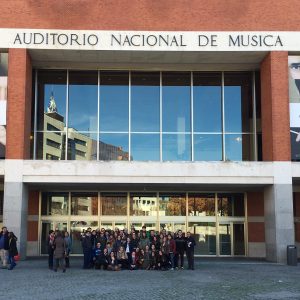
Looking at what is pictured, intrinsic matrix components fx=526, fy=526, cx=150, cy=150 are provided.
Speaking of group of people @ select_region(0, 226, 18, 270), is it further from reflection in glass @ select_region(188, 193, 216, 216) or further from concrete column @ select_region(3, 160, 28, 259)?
reflection in glass @ select_region(188, 193, 216, 216)

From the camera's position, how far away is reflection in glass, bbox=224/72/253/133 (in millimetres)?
25406

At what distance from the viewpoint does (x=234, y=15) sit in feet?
76.4

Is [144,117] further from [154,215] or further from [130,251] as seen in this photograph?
[130,251]

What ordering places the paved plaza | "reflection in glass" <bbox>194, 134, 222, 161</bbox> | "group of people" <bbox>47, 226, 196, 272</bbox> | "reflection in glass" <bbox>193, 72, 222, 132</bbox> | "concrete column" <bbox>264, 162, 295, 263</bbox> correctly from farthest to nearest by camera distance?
"reflection in glass" <bbox>193, 72, 222, 132</bbox>
"reflection in glass" <bbox>194, 134, 222, 161</bbox>
"concrete column" <bbox>264, 162, 295, 263</bbox>
"group of people" <bbox>47, 226, 196, 272</bbox>
the paved plaza

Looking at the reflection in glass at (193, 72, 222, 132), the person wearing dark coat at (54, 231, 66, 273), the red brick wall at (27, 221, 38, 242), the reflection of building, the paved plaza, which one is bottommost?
the paved plaza

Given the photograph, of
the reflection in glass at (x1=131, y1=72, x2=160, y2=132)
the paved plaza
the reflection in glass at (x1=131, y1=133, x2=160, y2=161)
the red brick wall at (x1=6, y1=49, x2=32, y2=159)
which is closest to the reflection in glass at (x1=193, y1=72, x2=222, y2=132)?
the reflection in glass at (x1=131, y1=72, x2=160, y2=132)

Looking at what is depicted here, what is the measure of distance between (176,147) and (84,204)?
5616 mm

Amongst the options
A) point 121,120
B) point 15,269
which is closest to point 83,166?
point 121,120

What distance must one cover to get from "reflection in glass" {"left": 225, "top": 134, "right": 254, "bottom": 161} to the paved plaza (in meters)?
6.22

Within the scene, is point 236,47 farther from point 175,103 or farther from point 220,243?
point 220,243

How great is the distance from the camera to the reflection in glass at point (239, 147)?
82.7ft

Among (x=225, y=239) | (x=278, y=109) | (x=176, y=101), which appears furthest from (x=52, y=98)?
(x=225, y=239)

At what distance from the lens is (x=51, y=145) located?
25.0 m

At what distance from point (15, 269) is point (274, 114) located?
12.5m
